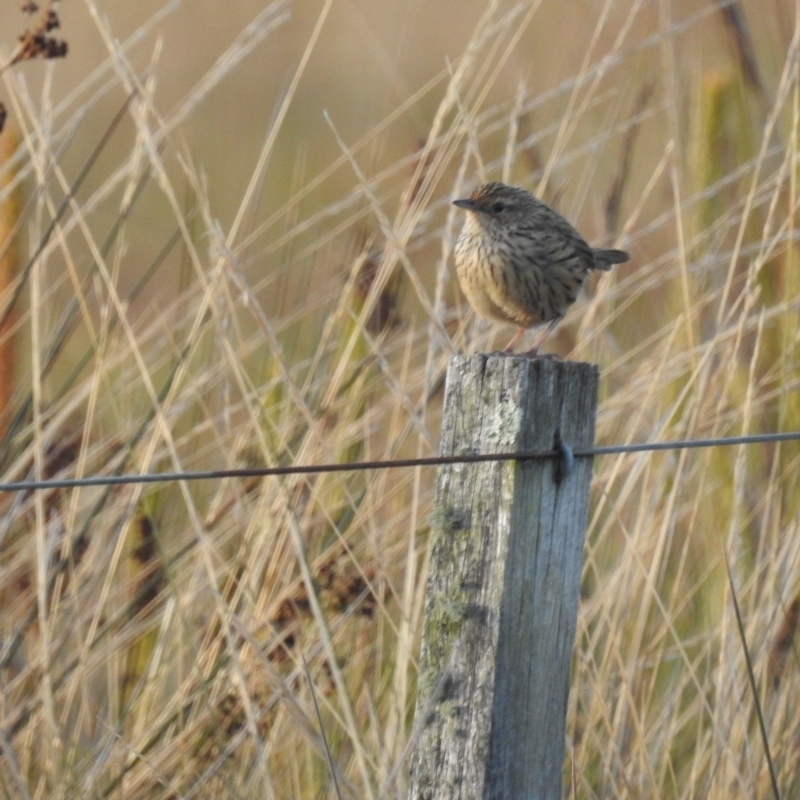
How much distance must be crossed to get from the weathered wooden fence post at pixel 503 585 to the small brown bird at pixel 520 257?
4.38 feet

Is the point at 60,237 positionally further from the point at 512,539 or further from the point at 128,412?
the point at 512,539

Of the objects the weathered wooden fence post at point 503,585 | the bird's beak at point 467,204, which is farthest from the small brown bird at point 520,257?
the weathered wooden fence post at point 503,585

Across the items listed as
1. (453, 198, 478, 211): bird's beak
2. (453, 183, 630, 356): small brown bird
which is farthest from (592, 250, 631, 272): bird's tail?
(453, 198, 478, 211): bird's beak

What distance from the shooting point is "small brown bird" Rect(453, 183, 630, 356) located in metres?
3.31

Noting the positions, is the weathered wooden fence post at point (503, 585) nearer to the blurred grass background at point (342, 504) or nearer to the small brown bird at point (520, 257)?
the blurred grass background at point (342, 504)

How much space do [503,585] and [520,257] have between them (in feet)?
5.52

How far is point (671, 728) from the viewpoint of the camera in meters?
2.91

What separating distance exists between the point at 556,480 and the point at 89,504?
1438mm

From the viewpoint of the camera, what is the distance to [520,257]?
3.43m

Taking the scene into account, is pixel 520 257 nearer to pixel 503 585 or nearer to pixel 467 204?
pixel 467 204

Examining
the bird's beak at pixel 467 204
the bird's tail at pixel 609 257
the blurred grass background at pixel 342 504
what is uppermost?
the bird's beak at pixel 467 204

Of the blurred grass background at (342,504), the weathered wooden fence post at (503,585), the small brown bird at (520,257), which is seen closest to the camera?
the weathered wooden fence post at (503,585)

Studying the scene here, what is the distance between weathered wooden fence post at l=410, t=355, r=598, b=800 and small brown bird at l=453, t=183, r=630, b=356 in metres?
1.33

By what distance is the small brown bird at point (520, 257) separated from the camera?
3.31 m
